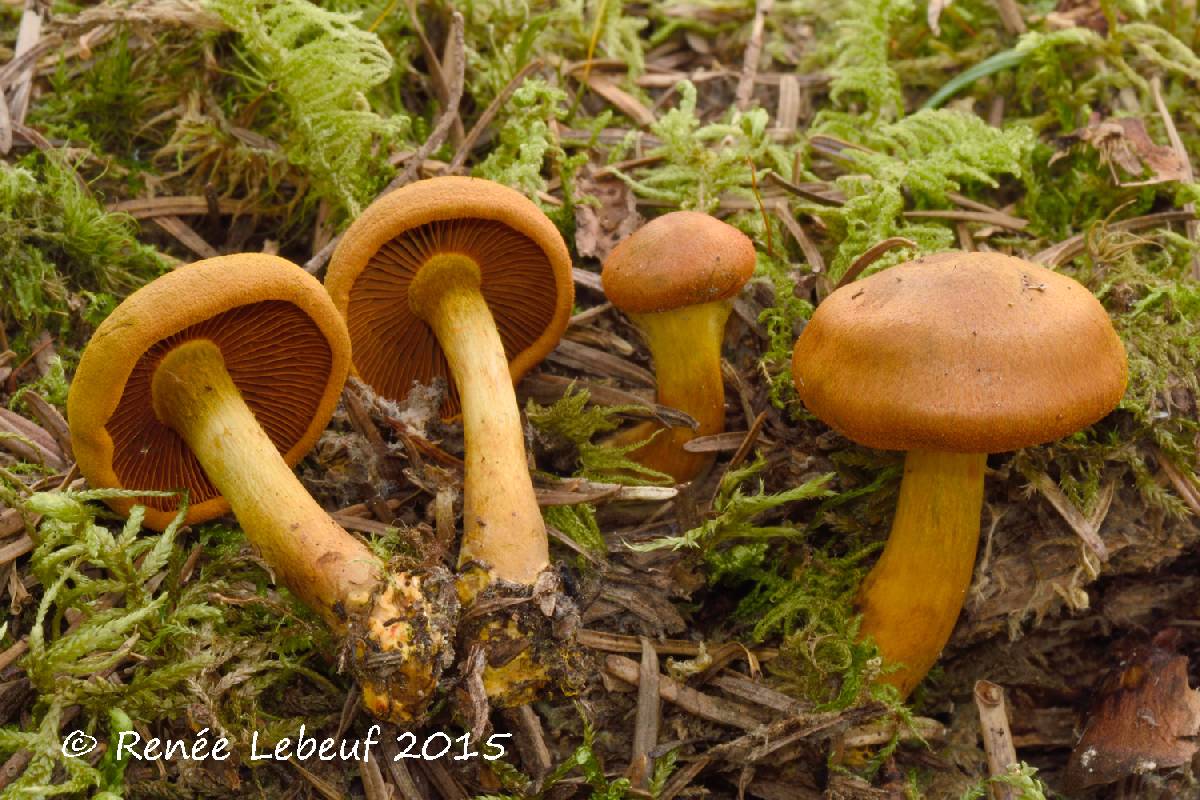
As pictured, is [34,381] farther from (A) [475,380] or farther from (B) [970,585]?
(B) [970,585]

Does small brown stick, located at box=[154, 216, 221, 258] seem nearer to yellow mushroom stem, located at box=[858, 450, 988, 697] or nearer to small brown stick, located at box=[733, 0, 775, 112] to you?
small brown stick, located at box=[733, 0, 775, 112]

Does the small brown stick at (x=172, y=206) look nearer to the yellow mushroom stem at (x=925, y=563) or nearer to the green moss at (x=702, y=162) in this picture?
the green moss at (x=702, y=162)

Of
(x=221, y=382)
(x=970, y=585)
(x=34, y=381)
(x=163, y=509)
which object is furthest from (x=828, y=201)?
(x=34, y=381)

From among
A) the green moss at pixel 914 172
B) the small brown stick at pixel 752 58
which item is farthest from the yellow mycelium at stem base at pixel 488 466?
the small brown stick at pixel 752 58

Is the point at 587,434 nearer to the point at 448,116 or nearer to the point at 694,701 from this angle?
the point at 694,701

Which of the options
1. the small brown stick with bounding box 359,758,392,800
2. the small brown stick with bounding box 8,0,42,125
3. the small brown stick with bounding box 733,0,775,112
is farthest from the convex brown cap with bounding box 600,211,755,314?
the small brown stick with bounding box 8,0,42,125

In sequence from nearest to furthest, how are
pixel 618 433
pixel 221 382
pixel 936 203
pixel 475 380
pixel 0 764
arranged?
pixel 0 764 → pixel 221 382 → pixel 475 380 → pixel 618 433 → pixel 936 203
